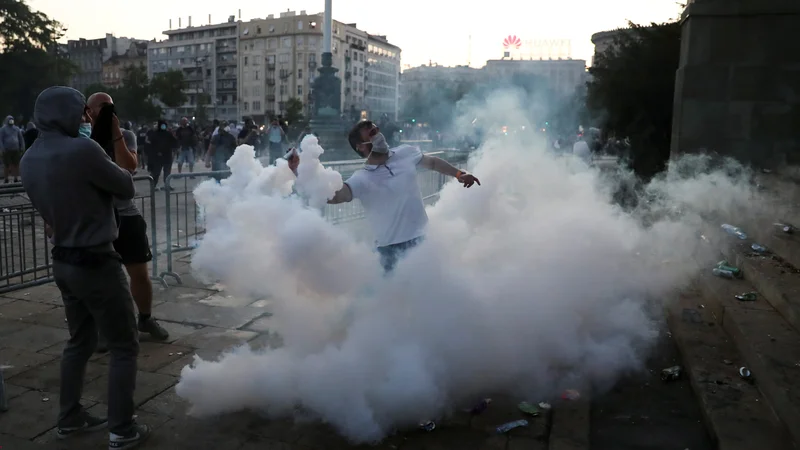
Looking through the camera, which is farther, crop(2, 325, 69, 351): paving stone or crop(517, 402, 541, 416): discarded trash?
crop(2, 325, 69, 351): paving stone

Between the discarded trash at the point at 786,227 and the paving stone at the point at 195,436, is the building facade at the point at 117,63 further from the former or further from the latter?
the paving stone at the point at 195,436

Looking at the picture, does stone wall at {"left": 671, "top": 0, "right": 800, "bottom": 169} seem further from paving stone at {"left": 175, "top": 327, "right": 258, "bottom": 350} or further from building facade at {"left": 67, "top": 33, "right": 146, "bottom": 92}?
building facade at {"left": 67, "top": 33, "right": 146, "bottom": 92}

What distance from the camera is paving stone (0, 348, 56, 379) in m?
4.43

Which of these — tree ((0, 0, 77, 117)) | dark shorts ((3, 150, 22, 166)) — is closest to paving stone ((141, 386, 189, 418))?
dark shorts ((3, 150, 22, 166))

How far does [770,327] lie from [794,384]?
915mm

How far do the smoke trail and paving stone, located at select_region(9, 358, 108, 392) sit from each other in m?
1.07

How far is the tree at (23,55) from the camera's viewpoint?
37719 mm

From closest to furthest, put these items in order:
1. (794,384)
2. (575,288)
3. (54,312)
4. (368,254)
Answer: (794,384)
(368,254)
(575,288)
(54,312)

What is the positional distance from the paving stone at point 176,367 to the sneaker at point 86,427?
77 cm

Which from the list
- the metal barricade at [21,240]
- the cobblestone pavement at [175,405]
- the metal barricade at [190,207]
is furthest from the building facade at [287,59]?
the cobblestone pavement at [175,405]

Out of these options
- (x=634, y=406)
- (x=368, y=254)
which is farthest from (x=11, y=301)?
(x=634, y=406)

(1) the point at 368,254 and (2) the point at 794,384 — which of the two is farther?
(1) the point at 368,254

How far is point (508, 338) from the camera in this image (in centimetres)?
402

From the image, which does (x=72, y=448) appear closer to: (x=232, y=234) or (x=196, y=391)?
(x=196, y=391)
